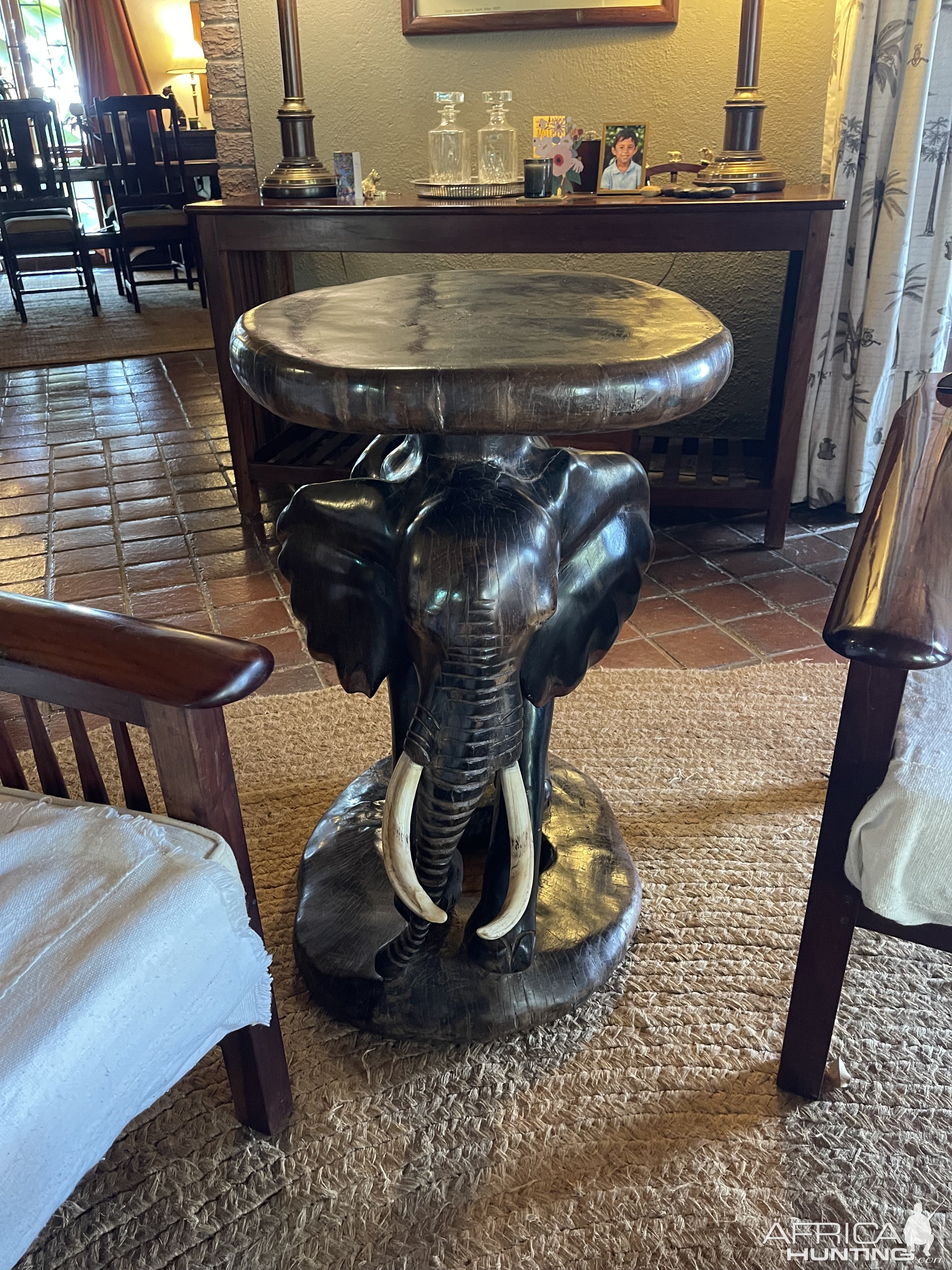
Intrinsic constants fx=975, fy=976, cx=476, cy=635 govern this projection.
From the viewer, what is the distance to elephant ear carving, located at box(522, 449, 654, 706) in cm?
104

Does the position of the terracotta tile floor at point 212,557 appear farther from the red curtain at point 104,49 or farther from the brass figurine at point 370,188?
the red curtain at point 104,49

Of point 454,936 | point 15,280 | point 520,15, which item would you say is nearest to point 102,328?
point 15,280

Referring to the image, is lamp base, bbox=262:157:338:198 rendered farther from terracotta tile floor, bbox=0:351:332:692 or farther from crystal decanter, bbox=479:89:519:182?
terracotta tile floor, bbox=0:351:332:692

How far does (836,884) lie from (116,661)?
741 millimetres

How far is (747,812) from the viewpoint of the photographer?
1.67 metres

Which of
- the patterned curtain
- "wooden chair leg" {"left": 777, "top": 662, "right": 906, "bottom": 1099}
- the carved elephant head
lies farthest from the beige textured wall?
"wooden chair leg" {"left": 777, "top": 662, "right": 906, "bottom": 1099}

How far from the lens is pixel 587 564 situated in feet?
3.50

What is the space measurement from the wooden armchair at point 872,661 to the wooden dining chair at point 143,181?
5692 mm

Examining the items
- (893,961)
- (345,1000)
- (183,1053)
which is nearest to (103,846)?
(183,1053)

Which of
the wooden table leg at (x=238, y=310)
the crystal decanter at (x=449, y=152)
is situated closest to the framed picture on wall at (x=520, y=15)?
the crystal decanter at (x=449, y=152)

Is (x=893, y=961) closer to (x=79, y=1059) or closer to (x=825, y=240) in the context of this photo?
(x=79, y=1059)

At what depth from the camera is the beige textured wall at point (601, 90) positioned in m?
2.77

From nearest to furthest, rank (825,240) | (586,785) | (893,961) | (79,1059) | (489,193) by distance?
(79,1059), (893,961), (586,785), (825,240), (489,193)

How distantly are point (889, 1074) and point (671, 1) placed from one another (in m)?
2.79
